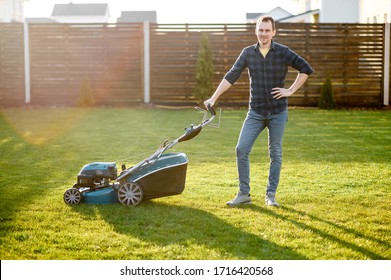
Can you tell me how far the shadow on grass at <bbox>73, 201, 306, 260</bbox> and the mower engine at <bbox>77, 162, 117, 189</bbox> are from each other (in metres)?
0.30

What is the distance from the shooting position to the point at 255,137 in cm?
581

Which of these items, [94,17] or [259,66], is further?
[94,17]

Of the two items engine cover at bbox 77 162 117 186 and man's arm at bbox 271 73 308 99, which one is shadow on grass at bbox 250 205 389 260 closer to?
man's arm at bbox 271 73 308 99


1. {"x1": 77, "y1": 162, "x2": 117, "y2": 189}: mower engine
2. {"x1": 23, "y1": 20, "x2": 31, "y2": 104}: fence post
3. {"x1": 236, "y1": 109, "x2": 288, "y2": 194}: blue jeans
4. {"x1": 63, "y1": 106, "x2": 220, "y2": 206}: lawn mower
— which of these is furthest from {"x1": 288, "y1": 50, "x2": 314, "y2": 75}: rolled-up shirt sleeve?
{"x1": 23, "y1": 20, "x2": 31, "y2": 104}: fence post

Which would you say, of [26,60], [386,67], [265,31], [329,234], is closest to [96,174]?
[265,31]

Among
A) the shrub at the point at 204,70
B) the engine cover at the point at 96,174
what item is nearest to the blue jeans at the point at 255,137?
the engine cover at the point at 96,174

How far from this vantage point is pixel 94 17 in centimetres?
5884

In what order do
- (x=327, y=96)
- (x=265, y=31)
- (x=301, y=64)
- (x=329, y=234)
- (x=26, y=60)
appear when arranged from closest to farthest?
(x=329, y=234) → (x=265, y=31) → (x=301, y=64) → (x=327, y=96) → (x=26, y=60)

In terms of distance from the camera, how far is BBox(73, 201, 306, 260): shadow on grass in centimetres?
440

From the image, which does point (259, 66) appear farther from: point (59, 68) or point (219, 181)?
point (59, 68)

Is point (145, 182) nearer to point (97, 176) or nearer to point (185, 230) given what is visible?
point (97, 176)

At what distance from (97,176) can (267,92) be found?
5.64 feet
